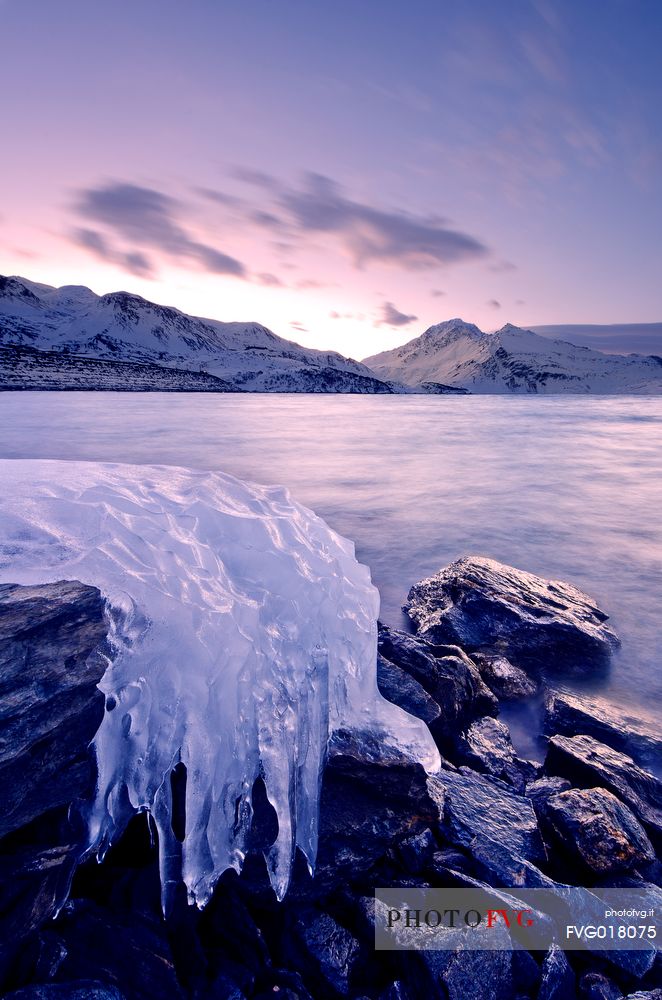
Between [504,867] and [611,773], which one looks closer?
[504,867]

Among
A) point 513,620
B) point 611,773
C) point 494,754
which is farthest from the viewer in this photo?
point 513,620

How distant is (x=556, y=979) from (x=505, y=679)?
2.47 meters

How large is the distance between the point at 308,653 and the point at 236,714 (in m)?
0.69

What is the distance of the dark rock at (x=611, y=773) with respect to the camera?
123 inches

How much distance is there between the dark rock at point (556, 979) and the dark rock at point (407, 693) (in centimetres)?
146

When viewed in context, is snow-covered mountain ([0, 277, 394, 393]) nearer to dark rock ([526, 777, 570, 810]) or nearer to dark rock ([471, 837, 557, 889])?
dark rock ([526, 777, 570, 810])

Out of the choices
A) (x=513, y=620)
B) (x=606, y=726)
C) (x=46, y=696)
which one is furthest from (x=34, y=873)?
(x=513, y=620)

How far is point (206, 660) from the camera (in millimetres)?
2771

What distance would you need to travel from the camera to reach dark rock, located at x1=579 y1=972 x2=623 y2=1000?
2.17m

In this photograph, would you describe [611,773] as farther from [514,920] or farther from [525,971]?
[525,971]

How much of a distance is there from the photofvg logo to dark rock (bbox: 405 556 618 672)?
8.13 ft

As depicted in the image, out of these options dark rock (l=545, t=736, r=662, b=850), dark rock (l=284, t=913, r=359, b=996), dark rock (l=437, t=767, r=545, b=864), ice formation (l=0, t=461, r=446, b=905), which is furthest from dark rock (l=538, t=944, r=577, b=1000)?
dark rock (l=545, t=736, r=662, b=850)

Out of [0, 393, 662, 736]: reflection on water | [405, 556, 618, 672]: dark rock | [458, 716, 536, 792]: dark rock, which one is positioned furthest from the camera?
[0, 393, 662, 736]: reflection on water

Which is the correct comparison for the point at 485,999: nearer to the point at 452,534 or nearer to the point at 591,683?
the point at 591,683
